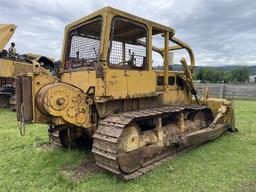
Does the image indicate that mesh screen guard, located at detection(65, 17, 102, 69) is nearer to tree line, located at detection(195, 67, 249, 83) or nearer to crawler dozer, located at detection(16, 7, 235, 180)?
crawler dozer, located at detection(16, 7, 235, 180)

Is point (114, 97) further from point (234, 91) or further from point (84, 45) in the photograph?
point (234, 91)

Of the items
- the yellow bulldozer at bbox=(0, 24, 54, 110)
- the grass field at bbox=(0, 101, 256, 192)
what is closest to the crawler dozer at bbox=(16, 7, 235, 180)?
the grass field at bbox=(0, 101, 256, 192)

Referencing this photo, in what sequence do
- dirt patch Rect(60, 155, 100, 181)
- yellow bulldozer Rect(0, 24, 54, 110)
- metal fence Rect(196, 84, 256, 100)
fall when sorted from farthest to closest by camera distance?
metal fence Rect(196, 84, 256, 100), yellow bulldozer Rect(0, 24, 54, 110), dirt patch Rect(60, 155, 100, 181)

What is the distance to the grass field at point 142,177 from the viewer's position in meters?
3.66

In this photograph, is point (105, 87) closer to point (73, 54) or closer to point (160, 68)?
point (73, 54)

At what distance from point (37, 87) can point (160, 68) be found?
2652 mm

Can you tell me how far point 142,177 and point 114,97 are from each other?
1.34m

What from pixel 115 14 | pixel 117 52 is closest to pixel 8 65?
pixel 117 52

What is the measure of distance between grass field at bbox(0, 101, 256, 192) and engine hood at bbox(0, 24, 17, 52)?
7.44m

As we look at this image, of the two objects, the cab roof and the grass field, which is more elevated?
the cab roof

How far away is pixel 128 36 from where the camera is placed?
5.03 meters

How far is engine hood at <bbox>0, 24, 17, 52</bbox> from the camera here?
1187 cm

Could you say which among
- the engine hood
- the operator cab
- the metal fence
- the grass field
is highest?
the engine hood

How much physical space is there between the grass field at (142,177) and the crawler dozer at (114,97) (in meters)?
0.25
